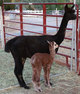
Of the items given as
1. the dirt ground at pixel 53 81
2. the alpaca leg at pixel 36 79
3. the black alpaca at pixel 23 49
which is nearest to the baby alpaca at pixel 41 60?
the alpaca leg at pixel 36 79

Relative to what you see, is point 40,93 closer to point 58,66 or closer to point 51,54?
point 51,54

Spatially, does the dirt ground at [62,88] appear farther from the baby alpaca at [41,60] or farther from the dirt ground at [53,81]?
the baby alpaca at [41,60]

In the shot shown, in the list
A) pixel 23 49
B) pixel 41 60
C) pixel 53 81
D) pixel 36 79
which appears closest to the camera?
pixel 41 60

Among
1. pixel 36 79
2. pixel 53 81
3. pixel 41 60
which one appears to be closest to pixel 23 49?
pixel 41 60

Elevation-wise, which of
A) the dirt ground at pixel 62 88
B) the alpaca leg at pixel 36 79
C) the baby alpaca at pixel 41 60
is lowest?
the dirt ground at pixel 62 88

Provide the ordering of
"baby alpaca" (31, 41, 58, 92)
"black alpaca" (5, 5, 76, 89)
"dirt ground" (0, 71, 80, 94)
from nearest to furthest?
"baby alpaca" (31, 41, 58, 92)
"dirt ground" (0, 71, 80, 94)
"black alpaca" (5, 5, 76, 89)

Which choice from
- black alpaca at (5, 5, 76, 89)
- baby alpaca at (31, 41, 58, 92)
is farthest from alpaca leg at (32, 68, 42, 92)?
black alpaca at (5, 5, 76, 89)

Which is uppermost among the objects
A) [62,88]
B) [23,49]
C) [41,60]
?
[23,49]

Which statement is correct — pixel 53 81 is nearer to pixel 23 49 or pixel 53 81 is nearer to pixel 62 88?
pixel 62 88

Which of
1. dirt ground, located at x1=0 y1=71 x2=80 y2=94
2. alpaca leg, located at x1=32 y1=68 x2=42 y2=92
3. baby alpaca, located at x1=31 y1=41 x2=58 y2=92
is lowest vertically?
dirt ground, located at x1=0 y1=71 x2=80 y2=94

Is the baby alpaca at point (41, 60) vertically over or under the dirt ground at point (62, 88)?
over

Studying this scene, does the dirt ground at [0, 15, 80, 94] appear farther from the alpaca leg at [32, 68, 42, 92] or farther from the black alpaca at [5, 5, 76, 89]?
the black alpaca at [5, 5, 76, 89]

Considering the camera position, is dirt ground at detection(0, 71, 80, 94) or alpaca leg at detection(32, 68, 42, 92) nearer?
alpaca leg at detection(32, 68, 42, 92)

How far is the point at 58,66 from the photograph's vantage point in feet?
18.2
